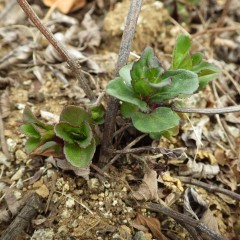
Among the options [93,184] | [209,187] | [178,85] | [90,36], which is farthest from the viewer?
[90,36]

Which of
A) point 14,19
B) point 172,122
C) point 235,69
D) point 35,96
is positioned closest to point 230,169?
point 172,122

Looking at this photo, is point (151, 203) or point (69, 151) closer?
point (69, 151)

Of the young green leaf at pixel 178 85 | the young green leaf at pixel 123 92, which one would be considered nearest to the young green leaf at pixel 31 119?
the young green leaf at pixel 123 92

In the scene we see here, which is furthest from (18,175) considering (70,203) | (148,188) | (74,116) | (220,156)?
(220,156)

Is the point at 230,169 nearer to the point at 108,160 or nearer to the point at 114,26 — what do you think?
the point at 108,160

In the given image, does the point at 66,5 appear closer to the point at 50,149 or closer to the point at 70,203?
the point at 50,149

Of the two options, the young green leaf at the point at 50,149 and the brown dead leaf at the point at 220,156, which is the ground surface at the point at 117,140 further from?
the young green leaf at the point at 50,149

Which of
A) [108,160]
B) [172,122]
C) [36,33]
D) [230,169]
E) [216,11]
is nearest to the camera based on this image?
[172,122]
